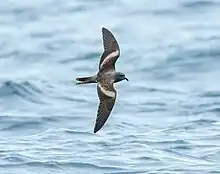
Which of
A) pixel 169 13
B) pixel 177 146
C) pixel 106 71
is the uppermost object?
pixel 106 71

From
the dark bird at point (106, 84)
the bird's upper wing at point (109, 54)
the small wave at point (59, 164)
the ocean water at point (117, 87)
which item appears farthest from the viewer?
the ocean water at point (117, 87)

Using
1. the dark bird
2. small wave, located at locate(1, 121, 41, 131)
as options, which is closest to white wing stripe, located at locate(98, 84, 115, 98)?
the dark bird

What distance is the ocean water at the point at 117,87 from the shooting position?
14.7 metres

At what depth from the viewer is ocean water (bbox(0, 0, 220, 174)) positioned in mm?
14664

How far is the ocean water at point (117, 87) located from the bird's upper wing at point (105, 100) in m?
2.10

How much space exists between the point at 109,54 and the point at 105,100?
473mm

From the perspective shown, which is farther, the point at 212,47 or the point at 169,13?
the point at 169,13

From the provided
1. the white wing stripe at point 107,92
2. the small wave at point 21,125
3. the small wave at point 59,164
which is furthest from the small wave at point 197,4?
the white wing stripe at point 107,92

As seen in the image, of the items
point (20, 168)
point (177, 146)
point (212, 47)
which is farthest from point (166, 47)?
point (20, 168)

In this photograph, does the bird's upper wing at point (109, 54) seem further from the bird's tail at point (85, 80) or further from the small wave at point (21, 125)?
the small wave at point (21, 125)

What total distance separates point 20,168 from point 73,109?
3.53m

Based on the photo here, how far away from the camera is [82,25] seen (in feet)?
69.7

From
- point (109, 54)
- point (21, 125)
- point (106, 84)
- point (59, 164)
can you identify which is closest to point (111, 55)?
point (109, 54)

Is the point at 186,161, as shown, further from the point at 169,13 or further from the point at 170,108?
the point at 169,13
